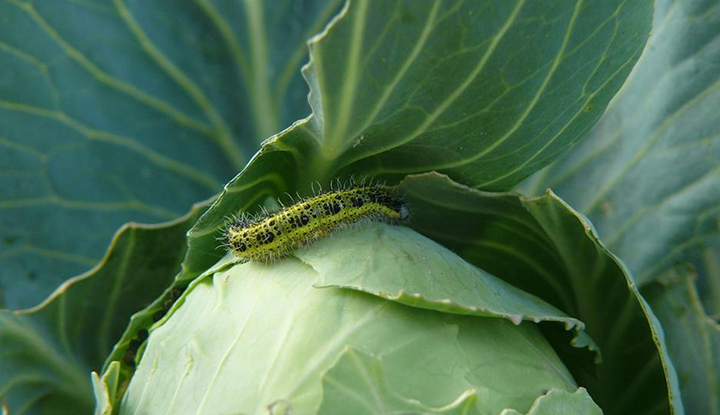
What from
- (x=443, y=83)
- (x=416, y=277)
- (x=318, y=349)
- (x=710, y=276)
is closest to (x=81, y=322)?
(x=318, y=349)

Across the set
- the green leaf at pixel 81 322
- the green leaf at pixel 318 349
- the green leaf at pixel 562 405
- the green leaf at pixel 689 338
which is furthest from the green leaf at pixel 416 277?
the green leaf at pixel 81 322

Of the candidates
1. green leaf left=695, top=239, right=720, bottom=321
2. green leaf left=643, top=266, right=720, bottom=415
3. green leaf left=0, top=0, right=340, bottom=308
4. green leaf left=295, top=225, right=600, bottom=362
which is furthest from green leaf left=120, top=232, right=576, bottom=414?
green leaf left=0, top=0, right=340, bottom=308

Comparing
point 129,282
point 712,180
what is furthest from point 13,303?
point 712,180

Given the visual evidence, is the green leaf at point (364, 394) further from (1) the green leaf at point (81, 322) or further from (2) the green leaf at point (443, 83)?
(1) the green leaf at point (81, 322)

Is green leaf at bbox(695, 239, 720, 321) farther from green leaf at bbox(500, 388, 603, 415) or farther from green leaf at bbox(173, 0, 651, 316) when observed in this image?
green leaf at bbox(500, 388, 603, 415)

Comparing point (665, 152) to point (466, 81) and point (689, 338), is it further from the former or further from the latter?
point (466, 81)
